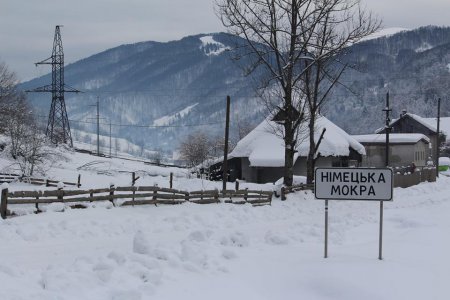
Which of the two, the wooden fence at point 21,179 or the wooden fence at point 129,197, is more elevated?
the wooden fence at point 129,197

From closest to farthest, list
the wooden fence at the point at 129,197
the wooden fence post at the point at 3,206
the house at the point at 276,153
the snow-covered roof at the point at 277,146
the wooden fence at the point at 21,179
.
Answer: the wooden fence post at the point at 3,206, the wooden fence at the point at 129,197, the snow-covered roof at the point at 277,146, the house at the point at 276,153, the wooden fence at the point at 21,179

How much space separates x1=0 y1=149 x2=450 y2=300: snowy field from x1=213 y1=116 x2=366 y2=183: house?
23.5m

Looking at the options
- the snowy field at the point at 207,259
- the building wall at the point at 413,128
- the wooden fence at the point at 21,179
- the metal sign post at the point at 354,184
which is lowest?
the wooden fence at the point at 21,179

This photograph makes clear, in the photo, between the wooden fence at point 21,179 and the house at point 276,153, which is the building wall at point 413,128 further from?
the wooden fence at point 21,179

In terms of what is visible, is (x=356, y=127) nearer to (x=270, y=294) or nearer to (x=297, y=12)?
(x=297, y=12)

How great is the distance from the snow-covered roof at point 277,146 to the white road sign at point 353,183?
2990 cm

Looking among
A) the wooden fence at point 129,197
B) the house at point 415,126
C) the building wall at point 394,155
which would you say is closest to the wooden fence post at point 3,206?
the wooden fence at point 129,197

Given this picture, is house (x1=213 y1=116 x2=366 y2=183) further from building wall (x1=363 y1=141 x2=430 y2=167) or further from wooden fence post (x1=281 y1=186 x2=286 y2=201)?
building wall (x1=363 y1=141 x2=430 y2=167)

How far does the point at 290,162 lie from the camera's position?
2952cm

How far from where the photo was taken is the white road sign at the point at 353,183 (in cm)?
1145

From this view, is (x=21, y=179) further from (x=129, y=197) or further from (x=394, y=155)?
(x=394, y=155)

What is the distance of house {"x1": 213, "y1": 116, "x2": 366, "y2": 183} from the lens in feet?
144

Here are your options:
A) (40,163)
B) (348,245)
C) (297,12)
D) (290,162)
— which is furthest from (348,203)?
(40,163)

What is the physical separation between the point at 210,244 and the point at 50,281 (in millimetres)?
4191
